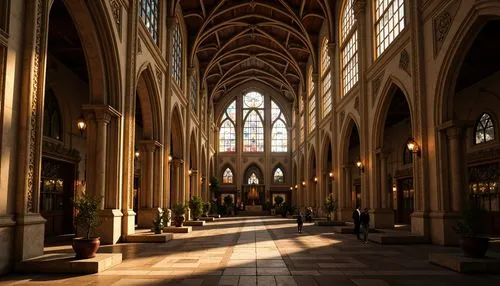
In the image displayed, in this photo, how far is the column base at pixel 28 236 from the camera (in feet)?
30.8

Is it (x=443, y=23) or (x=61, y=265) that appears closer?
(x=61, y=265)

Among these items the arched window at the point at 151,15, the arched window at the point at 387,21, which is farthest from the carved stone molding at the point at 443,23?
the arched window at the point at 151,15

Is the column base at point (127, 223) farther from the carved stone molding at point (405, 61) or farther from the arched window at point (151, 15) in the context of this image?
the carved stone molding at point (405, 61)

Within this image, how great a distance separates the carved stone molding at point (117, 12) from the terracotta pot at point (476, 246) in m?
13.3

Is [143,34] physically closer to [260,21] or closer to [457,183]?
[457,183]

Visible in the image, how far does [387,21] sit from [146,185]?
1374cm

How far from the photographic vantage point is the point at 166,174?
25391 millimetres

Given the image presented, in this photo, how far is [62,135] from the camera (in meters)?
21.4

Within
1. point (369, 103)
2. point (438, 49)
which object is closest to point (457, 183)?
point (438, 49)

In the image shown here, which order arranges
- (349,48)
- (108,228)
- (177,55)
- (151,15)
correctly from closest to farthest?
(108,228) → (151,15) → (349,48) → (177,55)

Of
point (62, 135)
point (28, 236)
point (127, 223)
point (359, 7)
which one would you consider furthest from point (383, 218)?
point (28, 236)

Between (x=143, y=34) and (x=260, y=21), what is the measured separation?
19.6 m

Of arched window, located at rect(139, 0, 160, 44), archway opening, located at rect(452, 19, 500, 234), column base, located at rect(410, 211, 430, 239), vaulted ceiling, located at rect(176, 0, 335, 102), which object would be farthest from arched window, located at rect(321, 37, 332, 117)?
column base, located at rect(410, 211, 430, 239)

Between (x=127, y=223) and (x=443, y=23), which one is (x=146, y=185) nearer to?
(x=127, y=223)
